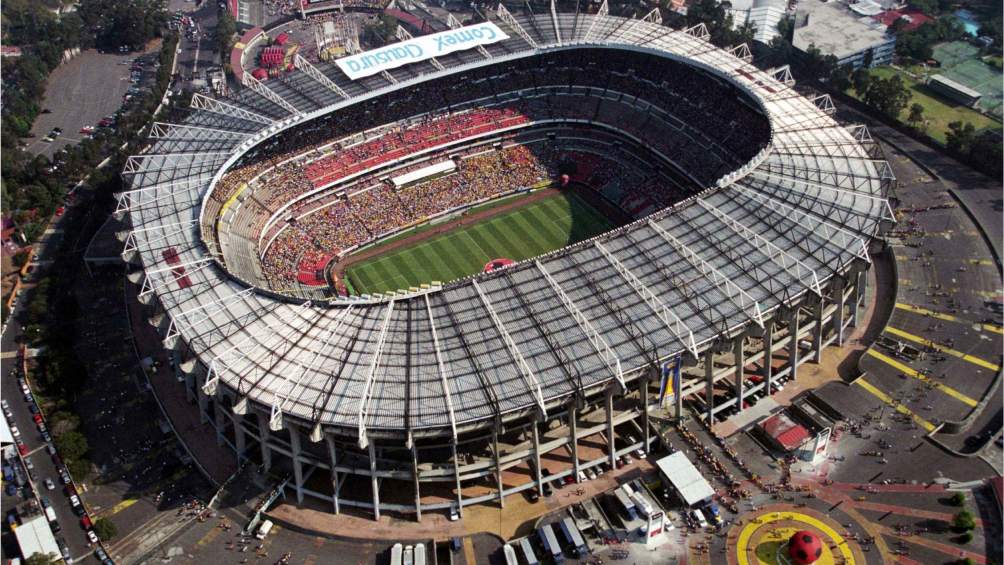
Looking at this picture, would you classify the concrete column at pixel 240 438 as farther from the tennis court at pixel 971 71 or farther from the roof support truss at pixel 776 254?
the tennis court at pixel 971 71

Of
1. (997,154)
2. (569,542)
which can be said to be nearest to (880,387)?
(569,542)

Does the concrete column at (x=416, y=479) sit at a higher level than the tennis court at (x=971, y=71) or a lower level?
lower

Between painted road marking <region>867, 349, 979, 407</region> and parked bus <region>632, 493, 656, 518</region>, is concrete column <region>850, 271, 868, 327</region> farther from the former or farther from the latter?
parked bus <region>632, 493, 656, 518</region>

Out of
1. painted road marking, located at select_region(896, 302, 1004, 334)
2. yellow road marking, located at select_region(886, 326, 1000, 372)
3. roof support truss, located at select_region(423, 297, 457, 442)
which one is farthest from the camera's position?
painted road marking, located at select_region(896, 302, 1004, 334)

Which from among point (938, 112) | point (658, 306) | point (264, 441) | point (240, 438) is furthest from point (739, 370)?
point (938, 112)

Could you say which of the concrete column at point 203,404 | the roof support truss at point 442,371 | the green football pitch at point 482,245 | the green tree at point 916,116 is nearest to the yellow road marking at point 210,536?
the concrete column at point 203,404

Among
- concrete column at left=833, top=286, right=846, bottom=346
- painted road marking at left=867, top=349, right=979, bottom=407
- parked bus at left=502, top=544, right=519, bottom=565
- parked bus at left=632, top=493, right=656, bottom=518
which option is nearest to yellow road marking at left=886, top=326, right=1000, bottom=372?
painted road marking at left=867, top=349, right=979, bottom=407

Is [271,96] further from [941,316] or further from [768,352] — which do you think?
[941,316]
